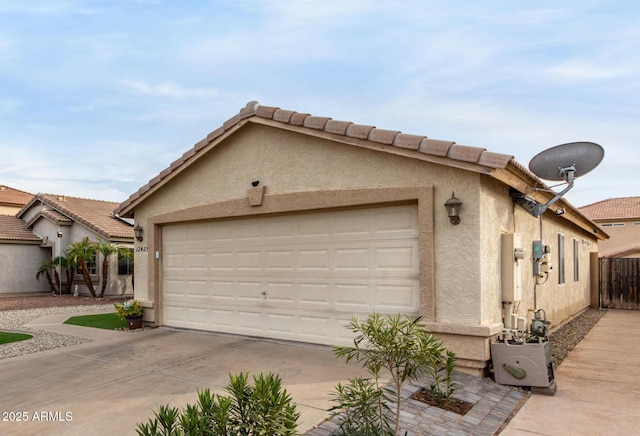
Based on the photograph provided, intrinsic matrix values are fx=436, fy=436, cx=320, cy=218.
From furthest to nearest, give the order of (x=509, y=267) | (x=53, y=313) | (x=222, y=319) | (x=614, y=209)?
(x=614, y=209)
(x=53, y=313)
(x=222, y=319)
(x=509, y=267)

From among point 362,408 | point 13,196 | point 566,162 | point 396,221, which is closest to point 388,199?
point 396,221

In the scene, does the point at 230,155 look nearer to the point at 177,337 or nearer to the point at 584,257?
the point at 177,337

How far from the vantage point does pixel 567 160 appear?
7.25 m

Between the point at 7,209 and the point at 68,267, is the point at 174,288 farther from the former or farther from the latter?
the point at 7,209

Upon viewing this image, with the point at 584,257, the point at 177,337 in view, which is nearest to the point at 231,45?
the point at 177,337

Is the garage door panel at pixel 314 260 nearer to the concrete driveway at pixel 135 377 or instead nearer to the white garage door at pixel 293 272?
the white garage door at pixel 293 272

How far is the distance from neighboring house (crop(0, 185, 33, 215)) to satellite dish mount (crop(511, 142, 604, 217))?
37505 mm

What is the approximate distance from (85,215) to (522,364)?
22.5 meters

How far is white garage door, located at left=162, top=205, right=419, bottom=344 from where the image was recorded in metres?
7.53

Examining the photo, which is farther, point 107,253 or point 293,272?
point 107,253

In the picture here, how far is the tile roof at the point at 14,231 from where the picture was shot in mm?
21984

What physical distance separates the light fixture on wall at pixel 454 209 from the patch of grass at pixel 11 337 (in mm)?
9691

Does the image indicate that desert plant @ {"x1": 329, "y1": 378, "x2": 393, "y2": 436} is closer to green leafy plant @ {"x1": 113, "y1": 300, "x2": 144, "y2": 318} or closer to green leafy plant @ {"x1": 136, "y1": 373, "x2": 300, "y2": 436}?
green leafy plant @ {"x1": 136, "y1": 373, "x2": 300, "y2": 436}

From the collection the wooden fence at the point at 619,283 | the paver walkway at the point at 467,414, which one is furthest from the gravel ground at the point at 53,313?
the paver walkway at the point at 467,414
